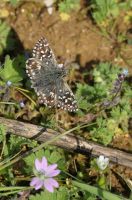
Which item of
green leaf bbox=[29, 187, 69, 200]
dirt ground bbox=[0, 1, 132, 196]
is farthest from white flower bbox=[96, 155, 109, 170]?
dirt ground bbox=[0, 1, 132, 196]

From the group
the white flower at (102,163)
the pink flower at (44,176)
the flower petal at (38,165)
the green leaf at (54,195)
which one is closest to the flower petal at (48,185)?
the pink flower at (44,176)

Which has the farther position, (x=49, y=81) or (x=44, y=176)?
(x=49, y=81)

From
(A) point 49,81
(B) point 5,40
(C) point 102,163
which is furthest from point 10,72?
(C) point 102,163

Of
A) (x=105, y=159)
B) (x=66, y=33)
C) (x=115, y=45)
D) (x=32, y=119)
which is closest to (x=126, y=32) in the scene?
(x=115, y=45)

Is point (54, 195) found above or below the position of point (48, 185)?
below

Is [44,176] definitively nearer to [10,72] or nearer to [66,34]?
[10,72]

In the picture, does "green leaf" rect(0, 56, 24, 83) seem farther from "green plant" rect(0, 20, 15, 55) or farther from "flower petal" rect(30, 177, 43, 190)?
"flower petal" rect(30, 177, 43, 190)

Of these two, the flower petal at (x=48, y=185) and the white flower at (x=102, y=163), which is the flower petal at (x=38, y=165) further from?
the white flower at (x=102, y=163)
